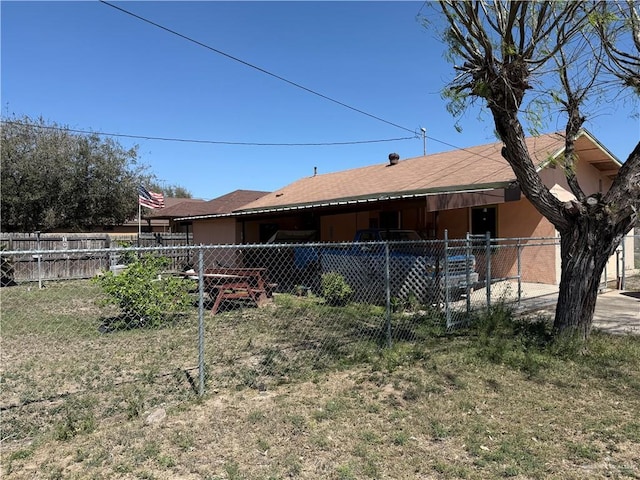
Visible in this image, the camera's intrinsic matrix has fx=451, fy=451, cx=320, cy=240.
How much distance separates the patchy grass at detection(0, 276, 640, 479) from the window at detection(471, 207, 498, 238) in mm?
6122

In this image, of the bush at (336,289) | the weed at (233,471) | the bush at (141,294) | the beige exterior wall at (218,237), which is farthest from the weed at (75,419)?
the beige exterior wall at (218,237)

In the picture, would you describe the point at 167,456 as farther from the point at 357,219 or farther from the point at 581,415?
the point at 357,219

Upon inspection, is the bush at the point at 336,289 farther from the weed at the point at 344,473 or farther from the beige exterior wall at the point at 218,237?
the beige exterior wall at the point at 218,237

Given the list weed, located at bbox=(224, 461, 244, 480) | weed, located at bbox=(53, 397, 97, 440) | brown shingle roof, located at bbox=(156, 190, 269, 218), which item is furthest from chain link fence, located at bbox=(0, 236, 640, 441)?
brown shingle roof, located at bbox=(156, 190, 269, 218)

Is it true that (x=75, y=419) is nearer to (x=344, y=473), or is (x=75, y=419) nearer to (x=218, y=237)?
(x=344, y=473)

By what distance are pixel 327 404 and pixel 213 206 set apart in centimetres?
2372

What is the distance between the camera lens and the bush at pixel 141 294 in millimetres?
8031

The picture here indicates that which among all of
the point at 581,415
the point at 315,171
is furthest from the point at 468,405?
the point at 315,171

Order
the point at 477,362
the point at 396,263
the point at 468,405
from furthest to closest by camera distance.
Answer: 1. the point at 396,263
2. the point at 477,362
3. the point at 468,405

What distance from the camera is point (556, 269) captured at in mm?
12539

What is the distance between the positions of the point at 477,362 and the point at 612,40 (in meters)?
4.93

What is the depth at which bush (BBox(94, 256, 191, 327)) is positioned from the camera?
26.3ft

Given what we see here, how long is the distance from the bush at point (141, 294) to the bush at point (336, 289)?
3.23m

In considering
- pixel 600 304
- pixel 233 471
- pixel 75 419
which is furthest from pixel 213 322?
pixel 600 304
